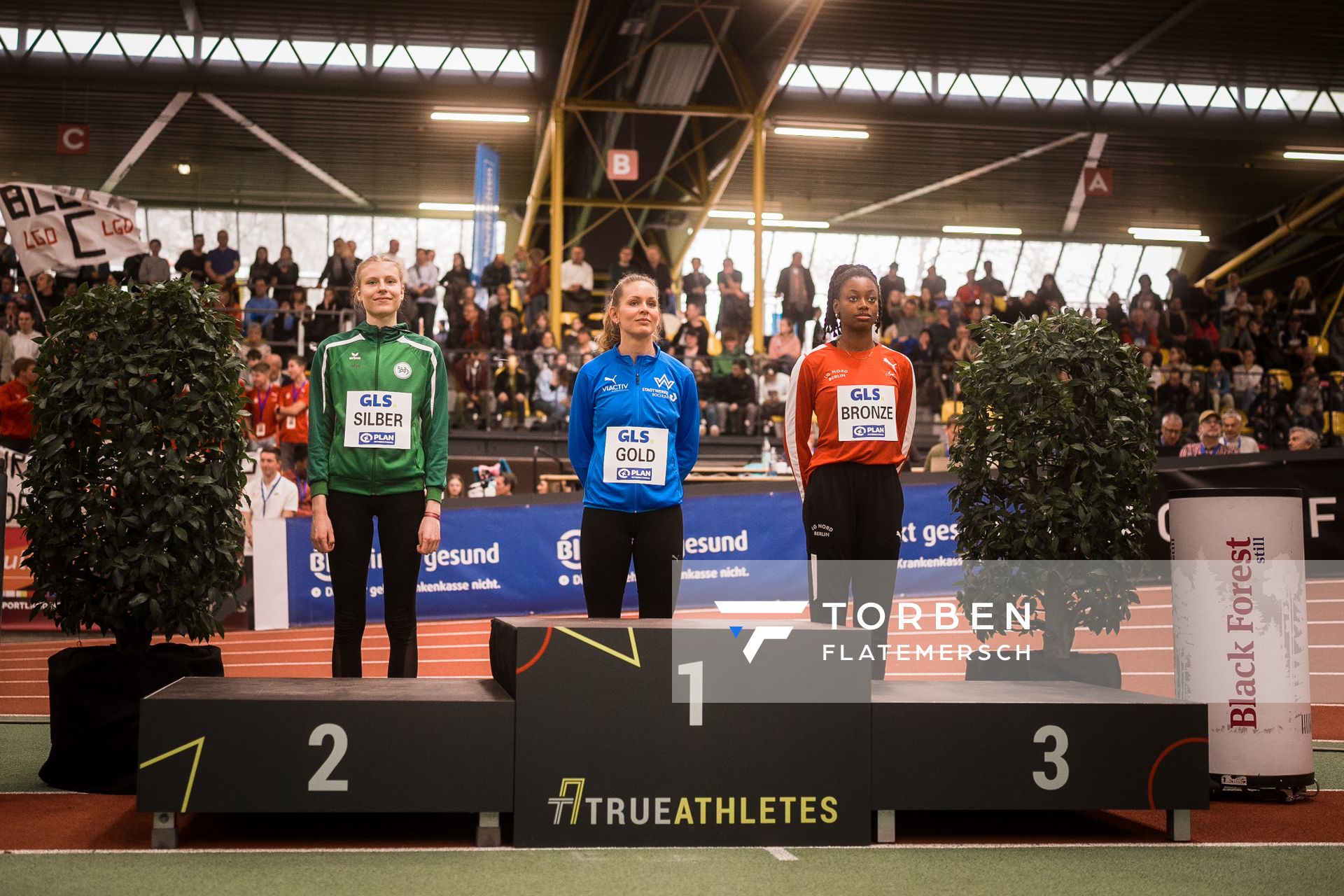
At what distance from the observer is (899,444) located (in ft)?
14.8

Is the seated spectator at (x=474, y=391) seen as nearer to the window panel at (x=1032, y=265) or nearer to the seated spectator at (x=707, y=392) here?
the seated spectator at (x=707, y=392)

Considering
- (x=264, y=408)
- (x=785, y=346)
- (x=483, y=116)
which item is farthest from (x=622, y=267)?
(x=264, y=408)

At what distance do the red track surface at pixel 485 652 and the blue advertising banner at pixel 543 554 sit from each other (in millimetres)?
206

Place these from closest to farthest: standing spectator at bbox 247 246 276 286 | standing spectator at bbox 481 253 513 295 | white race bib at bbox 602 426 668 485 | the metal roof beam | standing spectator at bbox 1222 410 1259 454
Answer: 1. white race bib at bbox 602 426 668 485
2. standing spectator at bbox 1222 410 1259 454
3. standing spectator at bbox 481 253 513 295
4. standing spectator at bbox 247 246 276 286
5. the metal roof beam

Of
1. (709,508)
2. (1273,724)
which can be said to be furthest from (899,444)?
(709,508)

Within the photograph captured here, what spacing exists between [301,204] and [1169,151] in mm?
16868

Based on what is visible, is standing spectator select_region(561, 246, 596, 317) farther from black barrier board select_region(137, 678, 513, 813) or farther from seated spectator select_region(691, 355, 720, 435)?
black barrier board select_region(137, 678, 513, 813)

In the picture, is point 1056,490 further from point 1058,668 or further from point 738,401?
point 738,401

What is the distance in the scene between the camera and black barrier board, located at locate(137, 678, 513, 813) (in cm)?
310

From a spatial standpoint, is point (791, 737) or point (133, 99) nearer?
point (791, 737)

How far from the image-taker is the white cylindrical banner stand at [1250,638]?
13.1ft

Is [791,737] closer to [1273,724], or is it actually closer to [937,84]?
[1273,724]

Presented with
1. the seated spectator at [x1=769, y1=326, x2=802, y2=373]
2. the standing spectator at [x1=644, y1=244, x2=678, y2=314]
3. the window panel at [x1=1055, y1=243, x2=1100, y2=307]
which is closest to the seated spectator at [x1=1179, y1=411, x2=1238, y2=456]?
the seated spectator at [x1=769, y1=326, x2=802, y2=373]

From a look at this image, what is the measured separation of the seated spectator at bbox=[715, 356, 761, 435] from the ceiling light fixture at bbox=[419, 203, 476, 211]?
12002mm
